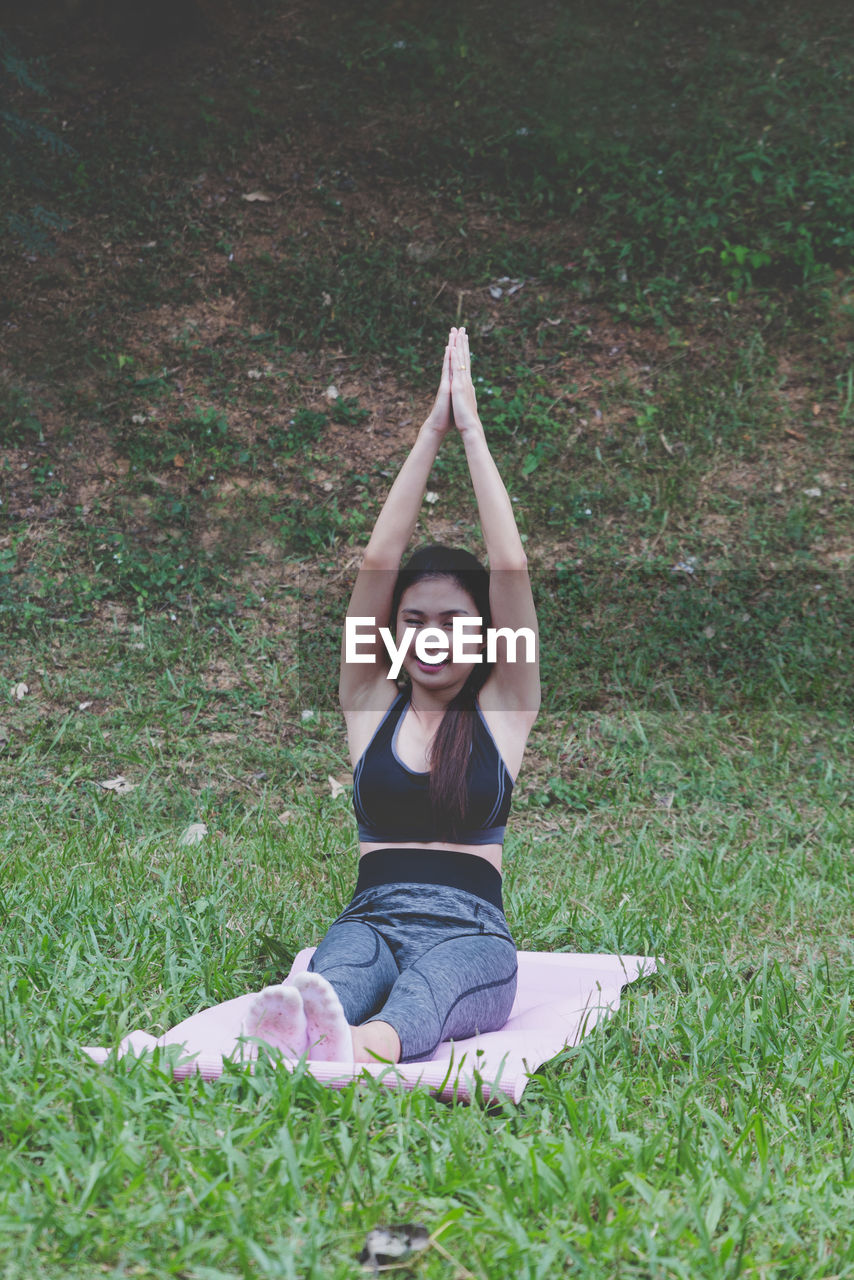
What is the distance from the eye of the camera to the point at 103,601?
612 cm

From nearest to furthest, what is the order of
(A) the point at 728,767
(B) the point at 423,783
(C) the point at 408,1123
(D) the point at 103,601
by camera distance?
(C) the point at 408,1123 → (B) the point at 423,783 → (A) the point at 728,767 → (D) the point at 103,601

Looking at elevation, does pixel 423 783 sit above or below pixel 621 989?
above

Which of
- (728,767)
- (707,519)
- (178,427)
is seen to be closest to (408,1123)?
(728,767)

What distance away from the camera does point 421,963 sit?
8.61ft

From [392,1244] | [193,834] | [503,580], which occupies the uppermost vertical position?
[503,580]

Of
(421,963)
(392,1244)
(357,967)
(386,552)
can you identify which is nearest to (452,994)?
(421,963)

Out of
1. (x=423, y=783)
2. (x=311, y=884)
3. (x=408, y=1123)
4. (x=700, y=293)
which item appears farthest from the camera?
(x=700, y=293)

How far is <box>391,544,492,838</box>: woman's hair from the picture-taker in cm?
289

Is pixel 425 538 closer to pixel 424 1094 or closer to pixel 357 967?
pixel 357 967

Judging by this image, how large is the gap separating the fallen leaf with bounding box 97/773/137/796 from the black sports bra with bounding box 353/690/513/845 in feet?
7.56

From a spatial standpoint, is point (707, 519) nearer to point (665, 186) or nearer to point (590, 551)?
point (590, 551)

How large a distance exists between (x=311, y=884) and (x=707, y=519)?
3832mm

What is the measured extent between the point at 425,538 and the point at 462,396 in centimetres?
324

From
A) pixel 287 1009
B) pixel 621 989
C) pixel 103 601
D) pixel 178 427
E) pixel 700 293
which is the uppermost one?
pixel 700 293
